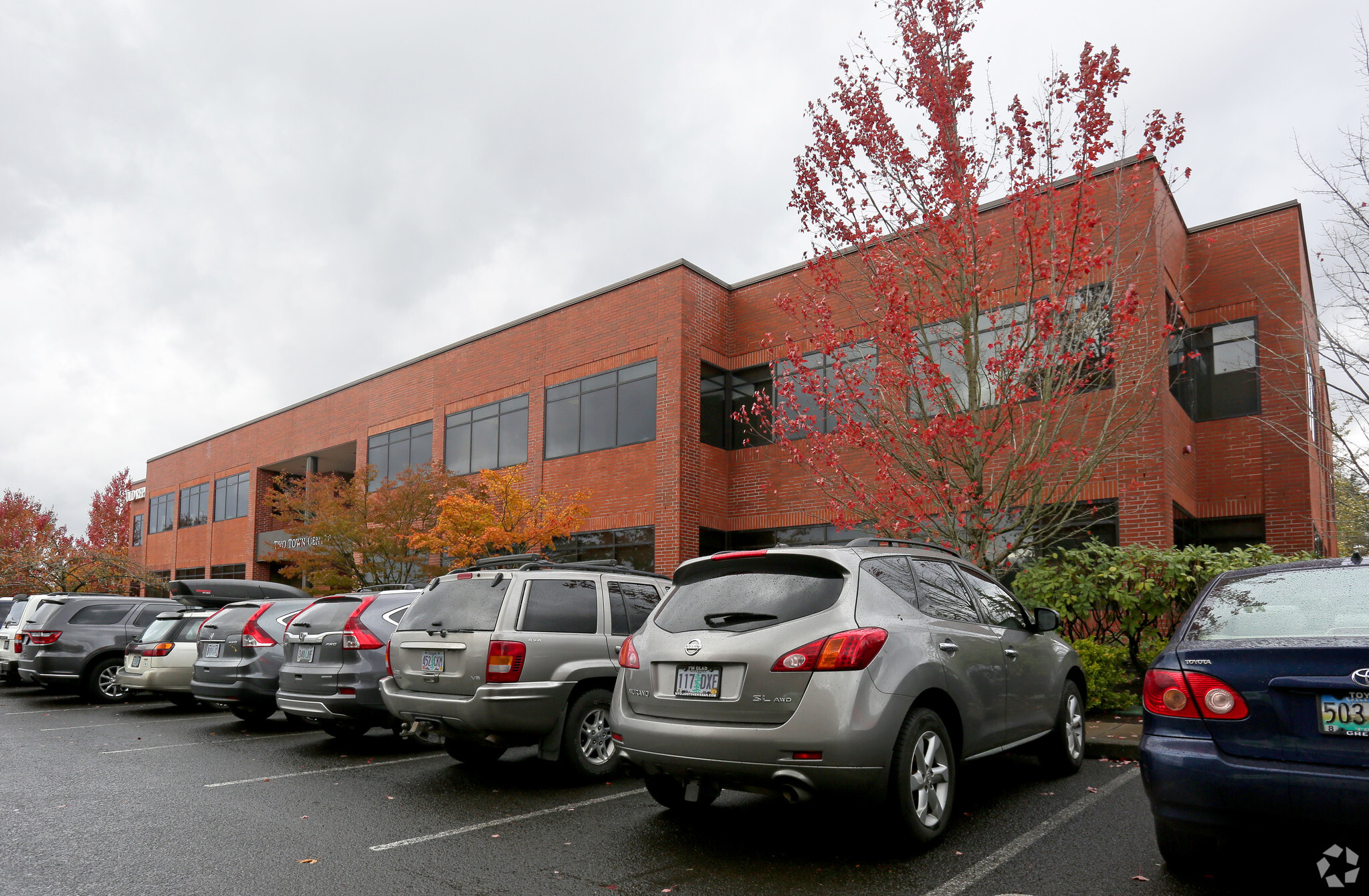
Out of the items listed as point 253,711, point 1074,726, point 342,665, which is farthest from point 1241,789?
point 253,711

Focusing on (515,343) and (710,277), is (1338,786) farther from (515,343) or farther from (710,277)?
(515,343)

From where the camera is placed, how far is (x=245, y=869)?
4.94 meters

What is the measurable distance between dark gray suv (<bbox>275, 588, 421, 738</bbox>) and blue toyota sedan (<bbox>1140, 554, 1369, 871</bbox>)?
674 centimetres

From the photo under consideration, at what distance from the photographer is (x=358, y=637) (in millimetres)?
8844

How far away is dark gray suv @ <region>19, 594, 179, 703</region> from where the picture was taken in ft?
45.2

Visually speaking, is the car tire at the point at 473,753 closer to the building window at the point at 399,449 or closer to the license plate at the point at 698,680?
the license plate at the point at 698,680

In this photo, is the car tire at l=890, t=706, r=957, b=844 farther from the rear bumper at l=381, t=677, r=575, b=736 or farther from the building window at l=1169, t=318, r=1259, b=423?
the building window at l=1169, t=318, r=1259, b=423

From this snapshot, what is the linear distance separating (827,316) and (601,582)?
16.0 feet

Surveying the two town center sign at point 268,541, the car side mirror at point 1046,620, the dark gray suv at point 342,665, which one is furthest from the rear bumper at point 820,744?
the two town center sign at point 268,541

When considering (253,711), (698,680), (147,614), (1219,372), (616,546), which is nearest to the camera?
(698,680)

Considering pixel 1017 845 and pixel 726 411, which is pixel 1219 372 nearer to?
pixel 726 411

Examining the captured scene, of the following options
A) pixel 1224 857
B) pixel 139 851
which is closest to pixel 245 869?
pixel 139 851

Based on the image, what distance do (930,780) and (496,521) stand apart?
1536 cm

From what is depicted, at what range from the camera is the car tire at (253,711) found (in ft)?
34.7
